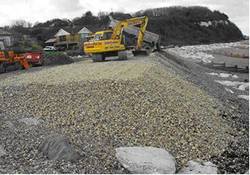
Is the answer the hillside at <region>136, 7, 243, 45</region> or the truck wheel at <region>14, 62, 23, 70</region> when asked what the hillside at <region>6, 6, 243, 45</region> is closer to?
the hillside at <region>136, 7, 243, 45</region>

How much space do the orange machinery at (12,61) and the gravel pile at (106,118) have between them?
7.93 metres

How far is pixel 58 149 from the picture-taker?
9.56 m

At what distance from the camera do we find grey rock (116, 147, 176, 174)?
9.27 m

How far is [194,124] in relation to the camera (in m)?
12.2

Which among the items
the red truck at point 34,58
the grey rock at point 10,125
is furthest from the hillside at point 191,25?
the grey rock at point 10,125

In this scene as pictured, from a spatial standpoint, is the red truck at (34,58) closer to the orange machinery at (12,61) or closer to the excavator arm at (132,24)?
the orange machinery at (12,61)

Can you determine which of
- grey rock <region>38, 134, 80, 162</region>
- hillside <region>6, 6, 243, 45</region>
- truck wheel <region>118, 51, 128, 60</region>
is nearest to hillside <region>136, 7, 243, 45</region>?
hillside <region>6, 6, 243, 45</region>

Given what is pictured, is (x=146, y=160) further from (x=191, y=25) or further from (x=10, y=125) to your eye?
(x=191, y=25)

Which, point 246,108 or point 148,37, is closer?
point 246,108

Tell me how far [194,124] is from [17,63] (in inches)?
606

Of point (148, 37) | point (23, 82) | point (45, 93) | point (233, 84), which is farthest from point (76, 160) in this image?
point (148, 37)

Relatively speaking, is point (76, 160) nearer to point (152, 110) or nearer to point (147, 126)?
point (147, 126)

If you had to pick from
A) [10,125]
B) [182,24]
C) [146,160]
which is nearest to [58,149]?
[146,160]

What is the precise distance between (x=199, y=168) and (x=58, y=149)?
3322mm
